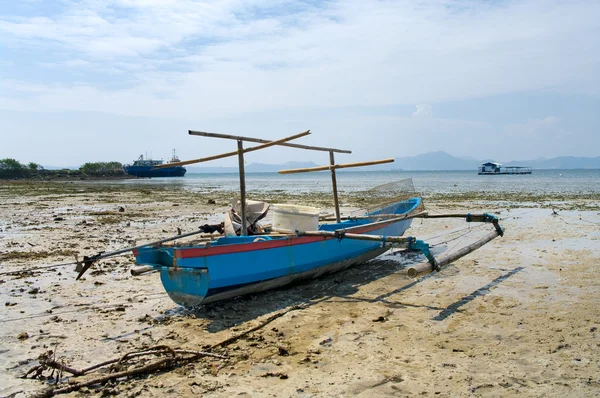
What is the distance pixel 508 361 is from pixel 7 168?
67.0 m

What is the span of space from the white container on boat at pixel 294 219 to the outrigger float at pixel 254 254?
2cm

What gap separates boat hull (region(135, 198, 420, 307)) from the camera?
643 centimetres

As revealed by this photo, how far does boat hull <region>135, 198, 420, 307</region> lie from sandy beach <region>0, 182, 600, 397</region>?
272 millimetres

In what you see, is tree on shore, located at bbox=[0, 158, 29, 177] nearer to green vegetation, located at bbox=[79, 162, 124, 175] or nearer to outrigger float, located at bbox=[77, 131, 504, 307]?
green vegetation, located at bbox=[79, 162, 124, 175]

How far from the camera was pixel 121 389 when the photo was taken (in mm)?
4402

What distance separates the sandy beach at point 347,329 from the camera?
4441mm

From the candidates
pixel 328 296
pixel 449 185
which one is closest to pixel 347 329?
pixel 328 296

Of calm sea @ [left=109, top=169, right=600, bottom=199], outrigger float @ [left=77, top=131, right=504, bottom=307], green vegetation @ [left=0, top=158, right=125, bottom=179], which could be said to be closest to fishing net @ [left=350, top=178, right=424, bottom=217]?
outrigger float @ [left=77, top=131, right=504, bottom=307]

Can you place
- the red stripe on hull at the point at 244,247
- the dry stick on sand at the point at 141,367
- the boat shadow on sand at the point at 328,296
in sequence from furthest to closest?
1. the boat shadow on sand at the point at 328,296
2. the red stripe on hull at the point at 244,247
3. the dry stick on sand at the point at 141,367

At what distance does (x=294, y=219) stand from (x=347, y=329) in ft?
9.24

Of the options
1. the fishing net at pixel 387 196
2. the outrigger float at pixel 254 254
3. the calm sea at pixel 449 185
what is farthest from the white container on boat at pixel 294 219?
the calm sea at pixel 449 185

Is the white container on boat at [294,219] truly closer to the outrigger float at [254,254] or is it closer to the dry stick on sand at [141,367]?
the outrigger float at [254,254]

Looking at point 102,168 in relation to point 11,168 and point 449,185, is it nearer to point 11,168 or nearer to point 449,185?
point 11,168

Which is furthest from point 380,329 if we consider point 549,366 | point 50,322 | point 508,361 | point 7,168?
point 7,168
